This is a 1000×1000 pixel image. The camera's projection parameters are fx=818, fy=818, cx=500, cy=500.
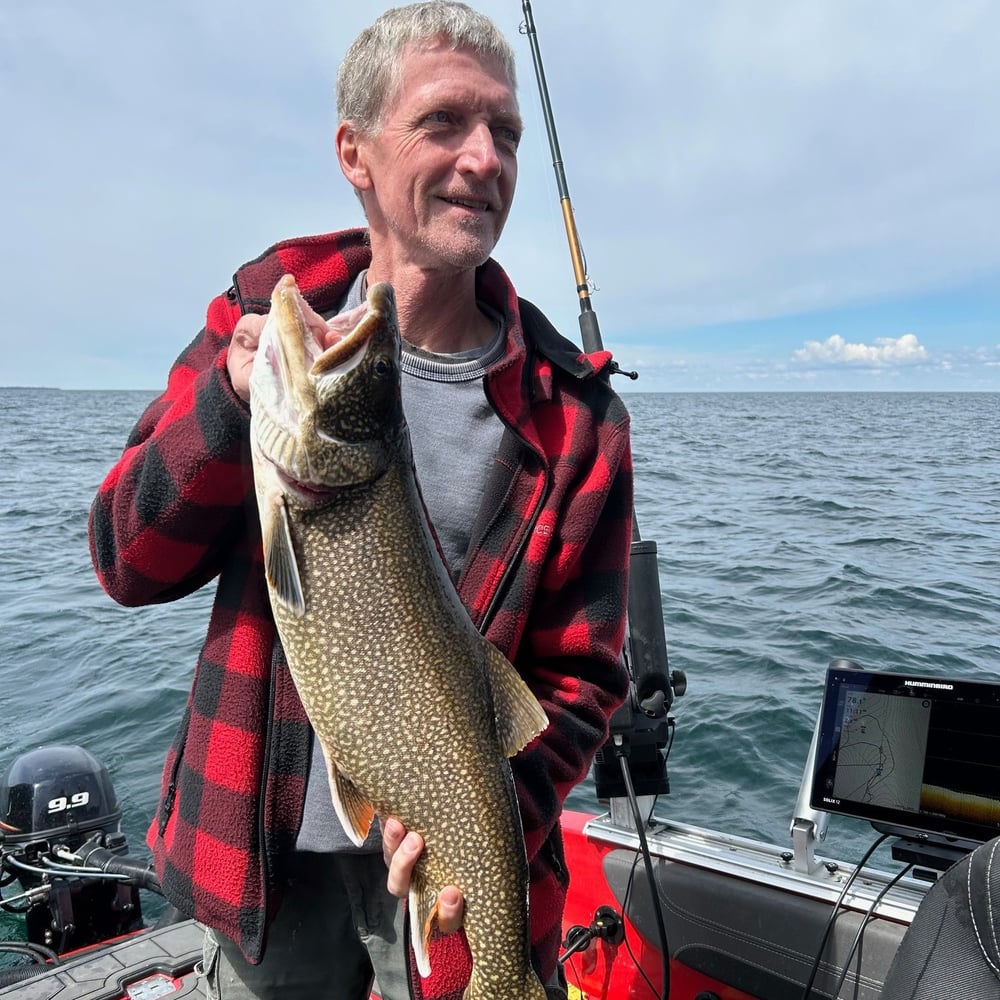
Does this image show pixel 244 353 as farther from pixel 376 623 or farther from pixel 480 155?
pixel 480 155

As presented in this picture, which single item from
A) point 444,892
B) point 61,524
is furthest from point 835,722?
point 61,524

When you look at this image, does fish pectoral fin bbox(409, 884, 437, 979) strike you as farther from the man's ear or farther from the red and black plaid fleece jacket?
the man's ear

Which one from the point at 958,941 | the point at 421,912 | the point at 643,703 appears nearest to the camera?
the point at 958,941

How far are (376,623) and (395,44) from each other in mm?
1682

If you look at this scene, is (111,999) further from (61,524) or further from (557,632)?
(61,524)

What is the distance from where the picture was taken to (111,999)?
11.4 ft

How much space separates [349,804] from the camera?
2082 mm

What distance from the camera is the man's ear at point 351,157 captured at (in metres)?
2.54

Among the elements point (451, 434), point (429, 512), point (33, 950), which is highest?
point (451, 434)

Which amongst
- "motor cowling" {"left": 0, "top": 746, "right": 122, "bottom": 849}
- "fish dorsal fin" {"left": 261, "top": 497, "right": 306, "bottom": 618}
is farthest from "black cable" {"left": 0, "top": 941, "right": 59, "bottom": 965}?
"fish dorsal fin" {"left": 261, "top": 497, "right": 306, "bottom": 618}

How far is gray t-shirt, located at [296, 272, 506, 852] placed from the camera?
2529 millimetres

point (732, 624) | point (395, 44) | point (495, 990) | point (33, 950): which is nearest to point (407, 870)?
point (495, 990)

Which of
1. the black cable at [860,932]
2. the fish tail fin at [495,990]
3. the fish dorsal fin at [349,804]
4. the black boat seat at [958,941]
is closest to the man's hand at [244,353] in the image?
the fish dorsal fin at [349,804]

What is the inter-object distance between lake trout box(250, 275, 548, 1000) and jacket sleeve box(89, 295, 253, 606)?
0.37 feet
